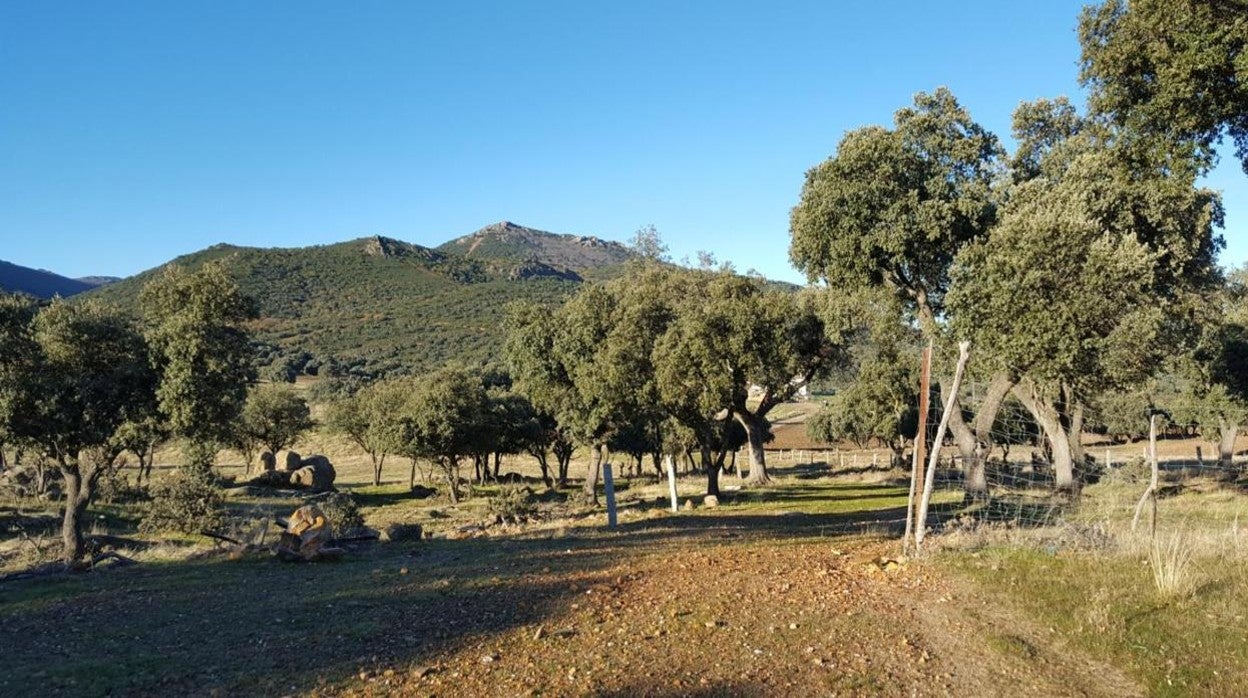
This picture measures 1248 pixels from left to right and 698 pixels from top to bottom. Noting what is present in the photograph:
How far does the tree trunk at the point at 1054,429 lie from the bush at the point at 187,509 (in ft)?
77.5

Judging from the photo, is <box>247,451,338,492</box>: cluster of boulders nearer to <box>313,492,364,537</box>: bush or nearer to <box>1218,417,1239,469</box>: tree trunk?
<box>313,492,364,537</box>: bush

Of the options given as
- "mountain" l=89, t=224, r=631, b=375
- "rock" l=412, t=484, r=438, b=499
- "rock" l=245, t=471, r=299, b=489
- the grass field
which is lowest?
"rock" l=412, t=484, r=438, b=499

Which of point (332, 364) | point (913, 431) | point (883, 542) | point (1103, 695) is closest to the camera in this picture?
point (1103, 695)

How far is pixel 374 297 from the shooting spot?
445 feet

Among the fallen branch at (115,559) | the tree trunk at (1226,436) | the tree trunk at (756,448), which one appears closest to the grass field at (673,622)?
the fallen branch at (115,559)

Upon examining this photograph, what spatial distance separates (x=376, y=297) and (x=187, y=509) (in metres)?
119

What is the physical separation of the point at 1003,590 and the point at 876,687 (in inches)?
134

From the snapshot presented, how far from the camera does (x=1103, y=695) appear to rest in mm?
5953

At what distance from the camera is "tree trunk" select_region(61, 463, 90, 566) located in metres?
16.4

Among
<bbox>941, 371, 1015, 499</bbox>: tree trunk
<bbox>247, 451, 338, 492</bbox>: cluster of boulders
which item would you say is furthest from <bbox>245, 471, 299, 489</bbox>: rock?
<bbox>941, 371, 1015, 499</bbox>: tree trunk

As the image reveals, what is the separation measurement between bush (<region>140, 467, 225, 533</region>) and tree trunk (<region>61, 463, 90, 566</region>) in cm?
501

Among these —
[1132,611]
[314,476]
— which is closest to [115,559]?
[1132,611]

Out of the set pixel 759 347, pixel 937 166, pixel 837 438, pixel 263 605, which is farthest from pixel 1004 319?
pixel 837 438

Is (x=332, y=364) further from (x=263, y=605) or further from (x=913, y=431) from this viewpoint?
(x=263, y=605)
